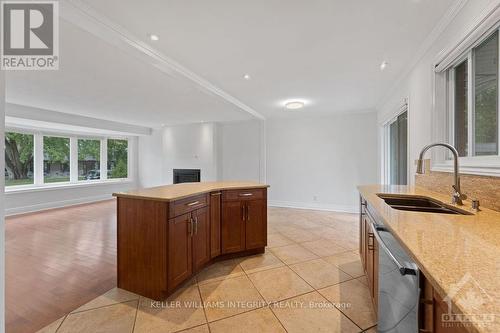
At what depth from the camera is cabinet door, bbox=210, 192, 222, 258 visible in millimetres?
2527

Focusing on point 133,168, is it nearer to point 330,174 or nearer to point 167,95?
point 167,95

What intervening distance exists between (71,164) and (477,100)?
8604 millimetres

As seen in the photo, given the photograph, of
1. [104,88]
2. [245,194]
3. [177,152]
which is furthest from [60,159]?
[245,194]

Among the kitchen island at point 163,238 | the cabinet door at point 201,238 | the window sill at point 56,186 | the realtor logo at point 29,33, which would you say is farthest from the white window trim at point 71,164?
the cabinet door at point 201,238

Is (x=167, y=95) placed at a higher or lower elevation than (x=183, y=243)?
higher

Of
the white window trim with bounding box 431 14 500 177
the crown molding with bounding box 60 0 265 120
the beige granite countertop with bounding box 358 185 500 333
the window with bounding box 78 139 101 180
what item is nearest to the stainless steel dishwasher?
the beige granite countertop with bounding box 358 185 500 333

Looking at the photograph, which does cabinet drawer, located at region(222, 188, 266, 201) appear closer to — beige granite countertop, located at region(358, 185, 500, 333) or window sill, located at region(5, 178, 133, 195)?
beige granite countertop, located at region(358, 185, 500, 333)

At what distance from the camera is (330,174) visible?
559cm

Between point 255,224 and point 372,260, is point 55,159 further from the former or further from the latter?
point 372,260

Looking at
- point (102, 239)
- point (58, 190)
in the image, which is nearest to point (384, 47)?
point (102, 239)

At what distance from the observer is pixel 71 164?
21.6ft

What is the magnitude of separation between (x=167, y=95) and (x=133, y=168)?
515cm

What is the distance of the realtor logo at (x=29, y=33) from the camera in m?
1.68

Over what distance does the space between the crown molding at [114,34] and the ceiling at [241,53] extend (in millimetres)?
44
